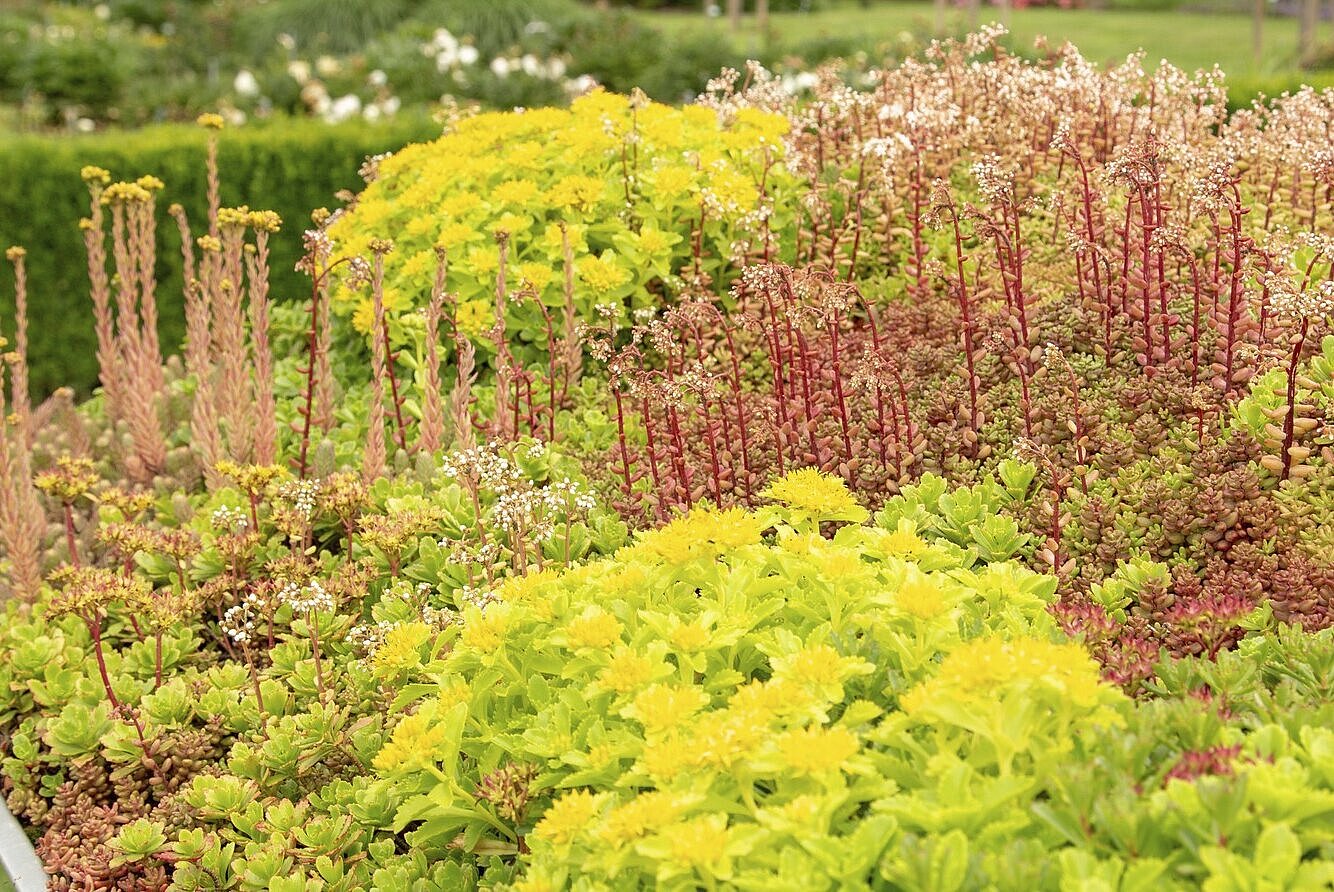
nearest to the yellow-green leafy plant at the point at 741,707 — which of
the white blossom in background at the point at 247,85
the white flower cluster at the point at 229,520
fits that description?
the white flower cluster at the point at 229,520

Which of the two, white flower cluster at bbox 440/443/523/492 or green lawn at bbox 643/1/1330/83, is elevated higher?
green lawn at bbox 643/1/1330/83

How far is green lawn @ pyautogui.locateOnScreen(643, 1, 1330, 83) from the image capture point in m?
21.6

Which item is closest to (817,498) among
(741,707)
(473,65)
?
(741,707)

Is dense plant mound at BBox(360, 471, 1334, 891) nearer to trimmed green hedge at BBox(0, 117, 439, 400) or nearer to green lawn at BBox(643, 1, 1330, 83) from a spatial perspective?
trimmed green hedge at BBox(0, 117, 439, 400)

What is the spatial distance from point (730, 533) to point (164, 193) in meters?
7.73

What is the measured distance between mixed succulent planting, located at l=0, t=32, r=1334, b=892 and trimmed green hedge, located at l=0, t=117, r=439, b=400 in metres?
3.48

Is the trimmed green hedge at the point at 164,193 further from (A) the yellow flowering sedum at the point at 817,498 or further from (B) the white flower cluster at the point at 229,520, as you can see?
(A) the yellow flowering sedum at the point at 817,498

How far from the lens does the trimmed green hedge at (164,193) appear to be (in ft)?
29.6

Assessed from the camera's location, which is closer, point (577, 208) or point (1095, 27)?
point (577, 208)

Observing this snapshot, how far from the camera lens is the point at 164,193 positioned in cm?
905

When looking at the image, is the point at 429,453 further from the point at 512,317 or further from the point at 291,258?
the point at 291,258

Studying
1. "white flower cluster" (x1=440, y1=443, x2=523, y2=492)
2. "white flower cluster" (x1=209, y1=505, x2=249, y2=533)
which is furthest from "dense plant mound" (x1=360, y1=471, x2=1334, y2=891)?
"white flower cluster" (x1=209, y1=505, x2=249, y2=533)

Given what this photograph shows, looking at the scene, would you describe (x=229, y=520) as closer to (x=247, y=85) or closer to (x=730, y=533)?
(x=730, y=533)

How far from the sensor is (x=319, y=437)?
15.3ft
